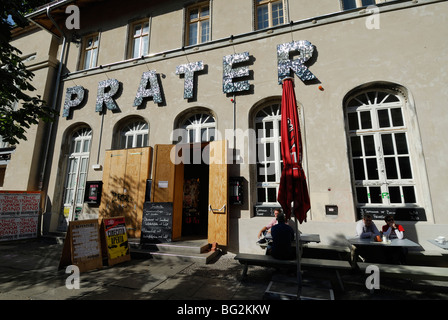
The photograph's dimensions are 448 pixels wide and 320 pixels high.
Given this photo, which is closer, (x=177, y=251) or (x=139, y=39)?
(x=177, y=251)

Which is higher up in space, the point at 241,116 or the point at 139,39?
the point at 139,39

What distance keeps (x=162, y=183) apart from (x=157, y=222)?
3.86 ft

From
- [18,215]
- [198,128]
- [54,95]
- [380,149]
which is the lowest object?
[18,215]

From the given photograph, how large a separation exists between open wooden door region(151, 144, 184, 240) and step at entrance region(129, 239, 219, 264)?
717 mm

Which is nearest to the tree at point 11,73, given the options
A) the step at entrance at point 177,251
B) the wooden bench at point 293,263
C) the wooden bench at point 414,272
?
the step at entrance at point 177,251

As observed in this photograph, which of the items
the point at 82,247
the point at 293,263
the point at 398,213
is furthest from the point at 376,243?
the point at 82,247

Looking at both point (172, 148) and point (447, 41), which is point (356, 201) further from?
point (172, 148)

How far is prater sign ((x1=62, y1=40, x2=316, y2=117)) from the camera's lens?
6.98 m

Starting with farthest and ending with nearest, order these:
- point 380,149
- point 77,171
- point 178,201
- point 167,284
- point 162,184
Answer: point 77,171
point 178,201
point 162,184
point 380,149
point 167,284

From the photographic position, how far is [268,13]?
8.23 meters

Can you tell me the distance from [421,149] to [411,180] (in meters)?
0.80

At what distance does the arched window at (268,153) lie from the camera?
687cm

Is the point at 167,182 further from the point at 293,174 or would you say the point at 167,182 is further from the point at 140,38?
the point at 140,38

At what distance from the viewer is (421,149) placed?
5668 mm
